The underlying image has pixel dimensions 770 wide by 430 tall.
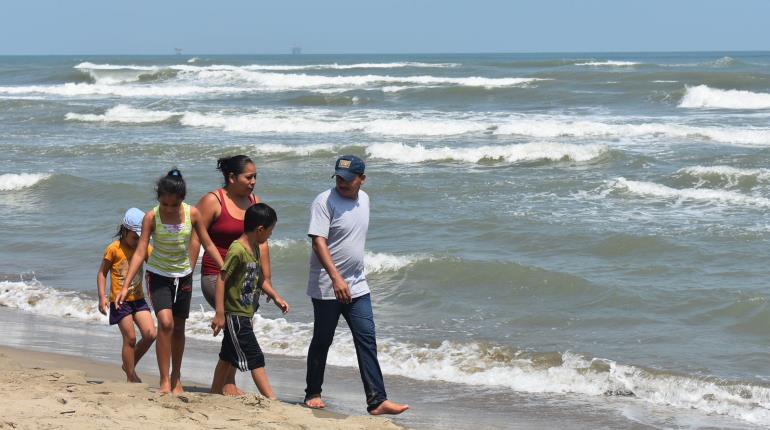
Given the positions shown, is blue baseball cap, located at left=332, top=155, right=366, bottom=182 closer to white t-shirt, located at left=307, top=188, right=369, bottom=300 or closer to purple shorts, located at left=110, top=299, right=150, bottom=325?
white t-shirt, located at left=307, top=188, right=369, bottom=300

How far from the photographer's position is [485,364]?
283 inches

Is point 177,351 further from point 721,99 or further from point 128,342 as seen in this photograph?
point 721,99

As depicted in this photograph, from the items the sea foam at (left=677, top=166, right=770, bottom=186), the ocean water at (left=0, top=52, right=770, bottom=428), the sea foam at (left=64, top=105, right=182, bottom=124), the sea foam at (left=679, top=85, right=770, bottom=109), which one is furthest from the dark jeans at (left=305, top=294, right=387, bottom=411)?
Result: the sea foam at (left=679, top=85, right=770, bottom=109)

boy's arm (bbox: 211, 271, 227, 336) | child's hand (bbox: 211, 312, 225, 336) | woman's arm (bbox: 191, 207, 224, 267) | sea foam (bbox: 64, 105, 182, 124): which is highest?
woman's arm (bbox: 191, 207, 224, 267)

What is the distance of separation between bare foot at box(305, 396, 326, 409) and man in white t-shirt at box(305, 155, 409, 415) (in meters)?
0.28

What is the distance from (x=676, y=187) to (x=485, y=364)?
8.91 m

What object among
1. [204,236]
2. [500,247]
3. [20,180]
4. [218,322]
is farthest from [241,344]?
[20,180]

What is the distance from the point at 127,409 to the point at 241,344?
0.73m

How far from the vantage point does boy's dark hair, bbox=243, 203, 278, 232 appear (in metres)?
5.31

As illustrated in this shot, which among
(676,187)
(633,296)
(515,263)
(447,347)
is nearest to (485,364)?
(447,347)

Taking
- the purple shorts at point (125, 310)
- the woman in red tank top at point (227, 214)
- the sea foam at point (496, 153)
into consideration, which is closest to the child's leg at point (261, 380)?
the woman in red tank top at point (227, 214)

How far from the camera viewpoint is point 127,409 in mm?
4980

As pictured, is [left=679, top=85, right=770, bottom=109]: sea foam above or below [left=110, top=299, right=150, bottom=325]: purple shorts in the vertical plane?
above

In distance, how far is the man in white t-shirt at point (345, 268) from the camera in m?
5.38
